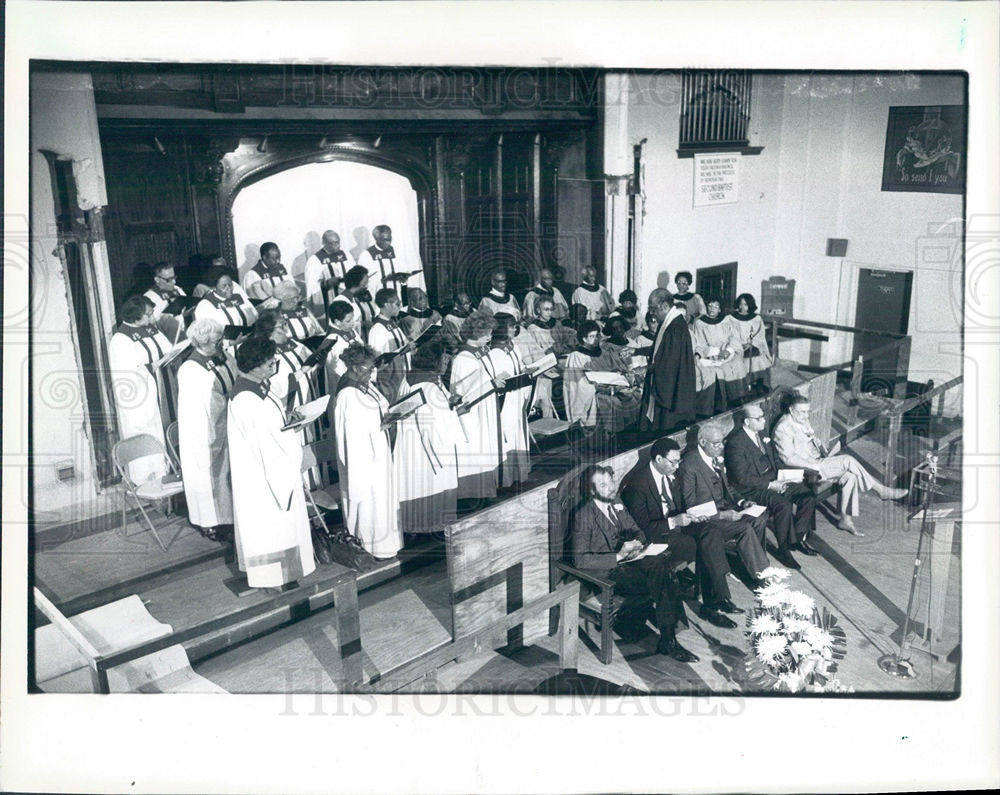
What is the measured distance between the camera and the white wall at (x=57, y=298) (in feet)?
15.6

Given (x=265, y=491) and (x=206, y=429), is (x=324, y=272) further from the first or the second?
(x=265, y=491)

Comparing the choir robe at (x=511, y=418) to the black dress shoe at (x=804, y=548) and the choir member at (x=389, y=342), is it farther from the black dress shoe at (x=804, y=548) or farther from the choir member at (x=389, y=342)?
the black dress shoe at (x=804, y=548)

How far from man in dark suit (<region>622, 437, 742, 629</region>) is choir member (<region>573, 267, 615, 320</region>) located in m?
0.87

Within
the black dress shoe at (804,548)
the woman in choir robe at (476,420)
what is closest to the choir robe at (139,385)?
the woman in choir robe at (476,420)

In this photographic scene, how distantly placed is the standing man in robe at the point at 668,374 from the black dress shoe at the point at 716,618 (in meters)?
1.13

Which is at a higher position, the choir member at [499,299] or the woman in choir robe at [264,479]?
the choir member at [499,299]

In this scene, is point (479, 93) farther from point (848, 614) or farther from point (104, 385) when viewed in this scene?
point (848, 614)

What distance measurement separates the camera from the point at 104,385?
4965 mm

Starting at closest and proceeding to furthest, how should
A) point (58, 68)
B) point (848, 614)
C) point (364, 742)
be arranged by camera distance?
point (58, 68)
point (364, 742)
point (848, 614)

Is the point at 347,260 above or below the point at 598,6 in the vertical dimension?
below

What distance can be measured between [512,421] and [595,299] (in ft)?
2.93

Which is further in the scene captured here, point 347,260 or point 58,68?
point 347,260

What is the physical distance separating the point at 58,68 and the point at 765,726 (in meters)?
5.36

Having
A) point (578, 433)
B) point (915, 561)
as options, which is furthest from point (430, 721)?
point (915, 561)
